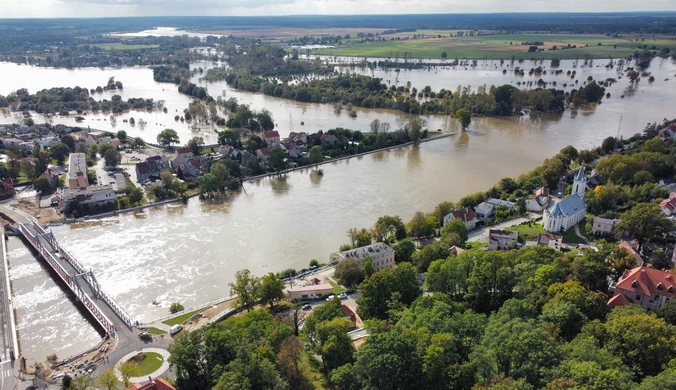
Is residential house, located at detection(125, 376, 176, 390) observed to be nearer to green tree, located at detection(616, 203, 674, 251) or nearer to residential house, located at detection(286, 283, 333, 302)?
residential house, located at detection(286, 283, 333, 302)

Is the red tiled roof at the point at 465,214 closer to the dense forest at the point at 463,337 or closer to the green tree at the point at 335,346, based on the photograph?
the dense forest at the point at 463,337

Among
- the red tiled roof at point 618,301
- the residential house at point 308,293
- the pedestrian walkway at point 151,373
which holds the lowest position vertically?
the pedestrian walkway at point 151,373

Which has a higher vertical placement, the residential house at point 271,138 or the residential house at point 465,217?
the residential house at point 271,138

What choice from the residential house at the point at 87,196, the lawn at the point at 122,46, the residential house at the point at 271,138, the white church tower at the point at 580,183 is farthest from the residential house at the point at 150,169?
the lawn at the point at 122,46

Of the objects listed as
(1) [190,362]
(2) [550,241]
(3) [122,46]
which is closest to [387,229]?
(2) [550,241]

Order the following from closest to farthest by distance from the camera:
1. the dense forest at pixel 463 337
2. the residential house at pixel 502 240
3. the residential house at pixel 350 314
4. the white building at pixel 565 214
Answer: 1. the dense forest at pixel 463 337
2. the residential house at pixel 350 314
3. the residential house at pixel 502 240
4. the white building at pixel 565 214

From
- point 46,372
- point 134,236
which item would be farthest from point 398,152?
point 46,372

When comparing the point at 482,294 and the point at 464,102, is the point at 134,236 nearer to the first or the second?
the point at 482,294
